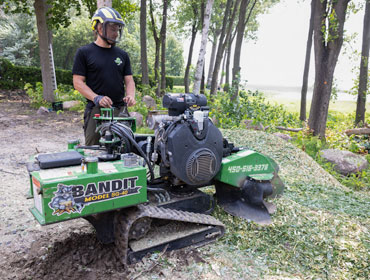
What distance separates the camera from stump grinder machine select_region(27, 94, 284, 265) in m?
2.30

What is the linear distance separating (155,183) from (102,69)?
4.55ft

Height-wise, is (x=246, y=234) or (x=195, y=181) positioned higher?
(x=195, y=181)

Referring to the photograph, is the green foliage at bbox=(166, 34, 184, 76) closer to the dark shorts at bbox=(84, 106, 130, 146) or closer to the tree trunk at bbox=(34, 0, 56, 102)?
the tree trunk at bbox=(34, 0, 56, 102)

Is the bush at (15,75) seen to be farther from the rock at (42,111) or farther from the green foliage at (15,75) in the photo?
the rock at (42,111)

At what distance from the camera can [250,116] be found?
9.51 m

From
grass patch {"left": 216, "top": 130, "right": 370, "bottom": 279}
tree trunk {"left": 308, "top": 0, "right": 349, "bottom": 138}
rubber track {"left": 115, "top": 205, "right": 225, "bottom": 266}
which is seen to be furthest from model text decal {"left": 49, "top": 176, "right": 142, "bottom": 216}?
tree trunk {"left": 308, "top": 0, "right": 349, "bottom": 138}

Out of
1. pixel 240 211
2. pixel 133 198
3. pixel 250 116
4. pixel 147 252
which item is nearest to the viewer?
pixel 133 198

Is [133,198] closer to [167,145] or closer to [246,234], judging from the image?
[167,145]

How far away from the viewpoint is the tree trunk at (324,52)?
25.4 ft

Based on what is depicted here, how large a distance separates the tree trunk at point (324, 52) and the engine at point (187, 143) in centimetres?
618

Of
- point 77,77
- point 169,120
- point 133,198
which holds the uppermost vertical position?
point 77,77

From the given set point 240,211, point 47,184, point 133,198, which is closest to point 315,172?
point 240,211

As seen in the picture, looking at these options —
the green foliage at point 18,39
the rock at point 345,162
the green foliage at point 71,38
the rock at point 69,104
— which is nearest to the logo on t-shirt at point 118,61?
the rock at point 345,162

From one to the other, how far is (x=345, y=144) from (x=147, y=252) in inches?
298
